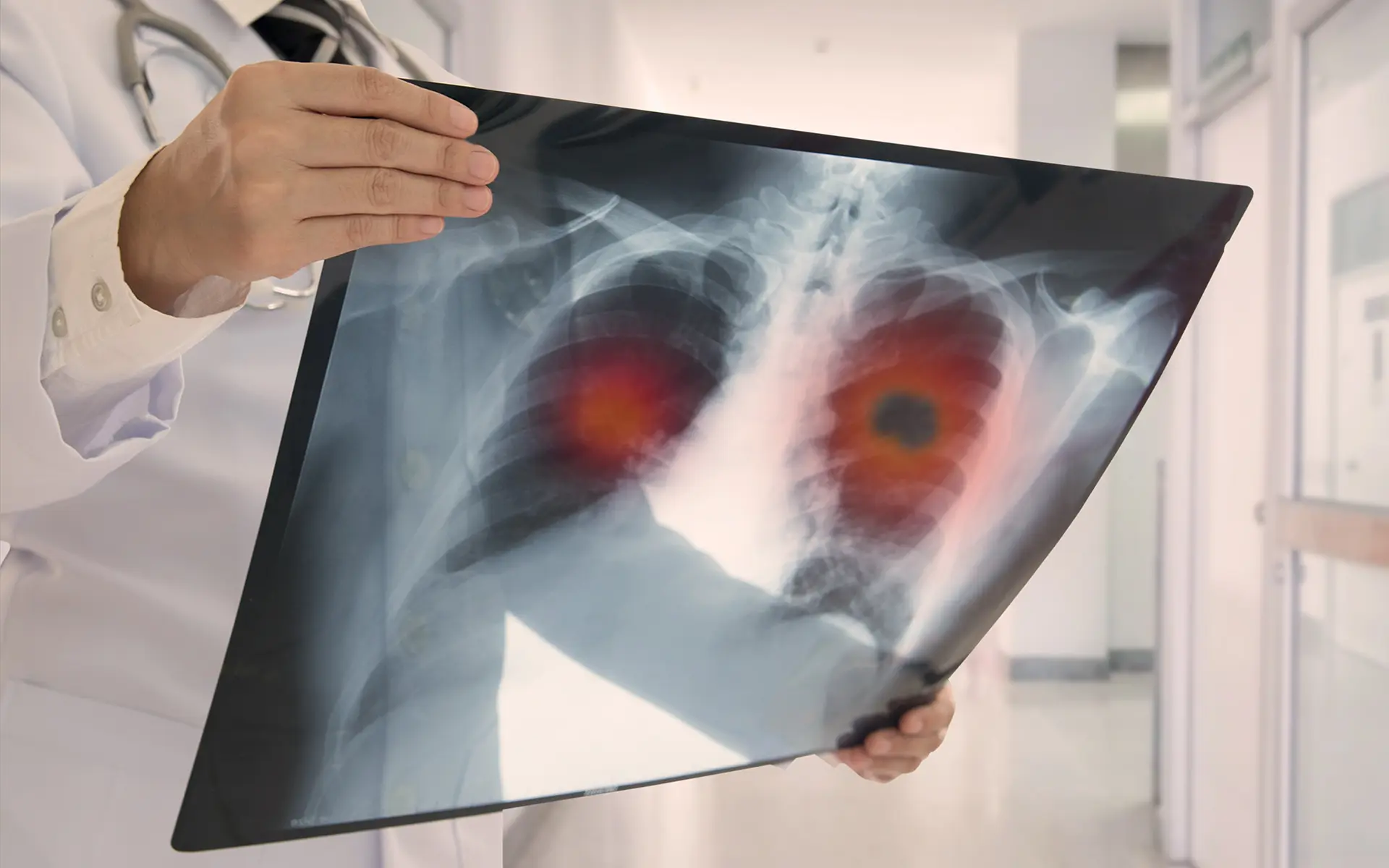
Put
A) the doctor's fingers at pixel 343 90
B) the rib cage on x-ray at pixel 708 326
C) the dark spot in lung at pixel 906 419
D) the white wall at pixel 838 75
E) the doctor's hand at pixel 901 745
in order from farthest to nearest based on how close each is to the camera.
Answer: the white wall at pixel 838 75, the doctor's hand at pixel 901 745, the dark spot in lung at pixel 906 419, the rib cage on x-ray at pixel 708 326, the doctor's fingers at pixel 343 90

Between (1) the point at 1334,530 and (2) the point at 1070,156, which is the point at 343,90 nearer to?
(1) the point at 1334,530

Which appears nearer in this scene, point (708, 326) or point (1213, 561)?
point (708, 326)

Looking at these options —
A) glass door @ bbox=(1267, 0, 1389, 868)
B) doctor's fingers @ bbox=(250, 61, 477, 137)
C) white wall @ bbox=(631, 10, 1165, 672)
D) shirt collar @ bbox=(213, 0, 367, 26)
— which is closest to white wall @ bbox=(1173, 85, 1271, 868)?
glass door @ bbox=(1267, 0, 1389, 868)

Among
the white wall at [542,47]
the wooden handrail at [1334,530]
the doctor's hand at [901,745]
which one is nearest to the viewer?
the doctor's hand at [901,745]

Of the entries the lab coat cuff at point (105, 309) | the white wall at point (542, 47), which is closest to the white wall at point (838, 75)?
the white wall at point (542, 47)

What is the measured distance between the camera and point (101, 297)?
1.36 ft

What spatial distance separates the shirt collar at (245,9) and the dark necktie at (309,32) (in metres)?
0.03

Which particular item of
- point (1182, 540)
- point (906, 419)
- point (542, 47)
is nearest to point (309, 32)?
point (906, 419)

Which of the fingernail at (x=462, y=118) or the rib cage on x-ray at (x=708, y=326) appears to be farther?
the rib cage on x-ray at (x=708, y=326)

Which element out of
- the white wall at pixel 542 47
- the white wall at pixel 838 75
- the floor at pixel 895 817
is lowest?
the floor at pixel 895 817

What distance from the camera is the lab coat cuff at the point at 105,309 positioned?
41 cm

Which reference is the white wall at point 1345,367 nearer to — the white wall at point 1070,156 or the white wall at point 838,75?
the white wall at point 1070,156

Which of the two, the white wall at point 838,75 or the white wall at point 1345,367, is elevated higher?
the white wall at point 838,75

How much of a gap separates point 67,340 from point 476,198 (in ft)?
0.70
